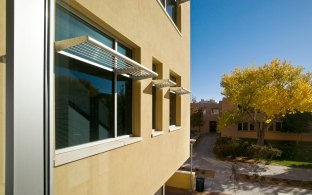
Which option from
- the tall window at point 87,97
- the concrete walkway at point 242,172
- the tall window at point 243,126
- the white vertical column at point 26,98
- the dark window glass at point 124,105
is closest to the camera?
the white vertical column at point 26,98

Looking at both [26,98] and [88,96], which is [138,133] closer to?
[88,96]

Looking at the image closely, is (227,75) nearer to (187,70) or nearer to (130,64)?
(187,70)

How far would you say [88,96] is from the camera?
9.15 ft

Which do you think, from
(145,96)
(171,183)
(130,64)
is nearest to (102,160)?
(130,64)

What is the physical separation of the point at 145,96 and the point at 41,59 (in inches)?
142

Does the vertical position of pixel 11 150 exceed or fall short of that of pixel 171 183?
it exceeds it

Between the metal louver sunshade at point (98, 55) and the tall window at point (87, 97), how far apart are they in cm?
6

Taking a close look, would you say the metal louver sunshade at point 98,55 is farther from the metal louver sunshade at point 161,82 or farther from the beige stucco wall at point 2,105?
the metal louver sunshade at point 161,82

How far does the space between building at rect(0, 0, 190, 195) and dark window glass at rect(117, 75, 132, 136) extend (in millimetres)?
18

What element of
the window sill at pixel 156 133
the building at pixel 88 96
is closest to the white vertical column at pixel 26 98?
the building at pixel 88 96

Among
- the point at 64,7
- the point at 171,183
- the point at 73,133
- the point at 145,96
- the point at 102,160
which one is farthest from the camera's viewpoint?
the point at 171,183

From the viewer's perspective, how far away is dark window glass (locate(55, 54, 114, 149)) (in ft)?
6.17

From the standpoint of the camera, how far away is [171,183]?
14.5m

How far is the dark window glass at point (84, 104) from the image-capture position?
188cm
